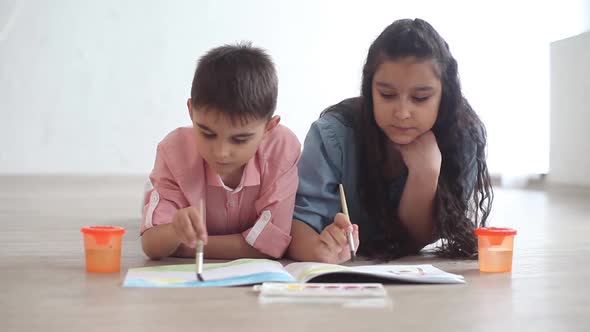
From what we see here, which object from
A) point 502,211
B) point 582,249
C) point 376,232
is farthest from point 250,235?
point 502,211

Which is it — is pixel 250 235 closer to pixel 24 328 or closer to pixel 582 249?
pixel 24 328

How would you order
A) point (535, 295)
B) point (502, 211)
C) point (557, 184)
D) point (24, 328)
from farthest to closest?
point (557, 184) < point (502, 211) < point (535, 295) < point (24, 328)

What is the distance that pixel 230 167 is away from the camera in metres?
1.59

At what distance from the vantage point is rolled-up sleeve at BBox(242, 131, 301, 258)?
5.55 ft

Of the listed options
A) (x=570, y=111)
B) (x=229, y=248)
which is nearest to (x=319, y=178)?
(x=229, y=248)

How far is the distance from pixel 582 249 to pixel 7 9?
3576 mm

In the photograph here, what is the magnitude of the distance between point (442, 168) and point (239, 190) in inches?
19.1

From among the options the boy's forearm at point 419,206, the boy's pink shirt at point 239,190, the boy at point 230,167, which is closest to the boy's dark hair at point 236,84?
the boy at point 230,167

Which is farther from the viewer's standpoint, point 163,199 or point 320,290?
point 163,199

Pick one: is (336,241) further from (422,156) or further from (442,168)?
(442,168)

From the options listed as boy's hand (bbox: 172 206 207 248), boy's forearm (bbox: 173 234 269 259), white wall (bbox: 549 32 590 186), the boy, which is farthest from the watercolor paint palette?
white wall (bbox: 549 32 590 186)

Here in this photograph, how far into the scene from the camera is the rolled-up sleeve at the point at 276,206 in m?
1.69

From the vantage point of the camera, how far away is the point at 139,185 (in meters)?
4.50

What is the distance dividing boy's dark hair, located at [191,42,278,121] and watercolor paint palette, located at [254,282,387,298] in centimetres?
35
